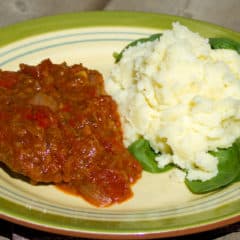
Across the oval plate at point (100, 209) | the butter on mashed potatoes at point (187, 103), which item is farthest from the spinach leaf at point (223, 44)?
the oval plate at point (100, 209)

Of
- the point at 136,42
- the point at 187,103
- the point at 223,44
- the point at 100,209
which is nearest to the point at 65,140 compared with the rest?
the point at 100,209

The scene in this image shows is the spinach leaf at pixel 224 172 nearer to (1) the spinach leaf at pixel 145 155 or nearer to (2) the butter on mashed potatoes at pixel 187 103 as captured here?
(2) the butter on mashed potatoes at pixel 187 103

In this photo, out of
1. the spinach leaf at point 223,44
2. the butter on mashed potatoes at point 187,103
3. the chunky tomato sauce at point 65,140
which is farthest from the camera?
the spinach leaf at point 223,44

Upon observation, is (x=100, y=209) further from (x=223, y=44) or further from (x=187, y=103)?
(x=223, y=44)

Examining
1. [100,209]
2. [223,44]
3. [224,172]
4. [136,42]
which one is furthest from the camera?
[136,42]

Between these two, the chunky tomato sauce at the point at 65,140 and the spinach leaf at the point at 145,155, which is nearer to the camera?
the chunky tomato sauce at the point at 65,140

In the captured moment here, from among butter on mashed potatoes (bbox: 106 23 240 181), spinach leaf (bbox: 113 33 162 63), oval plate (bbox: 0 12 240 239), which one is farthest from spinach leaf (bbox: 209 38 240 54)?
spinach leaf (bbox: 113 33 162 63)

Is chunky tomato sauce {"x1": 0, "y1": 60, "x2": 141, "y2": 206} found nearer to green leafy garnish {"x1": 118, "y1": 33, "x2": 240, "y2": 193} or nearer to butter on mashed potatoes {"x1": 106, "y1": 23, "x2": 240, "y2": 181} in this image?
green leafy garnish {"x1": 118, "y1": 33, "x2": 240, "y2": 193}
